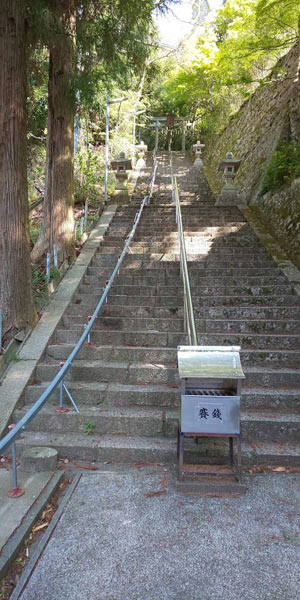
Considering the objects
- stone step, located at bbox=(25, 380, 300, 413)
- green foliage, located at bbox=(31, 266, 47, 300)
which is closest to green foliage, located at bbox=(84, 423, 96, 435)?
stone step, located at bbox=(25, 380, 300, 413)

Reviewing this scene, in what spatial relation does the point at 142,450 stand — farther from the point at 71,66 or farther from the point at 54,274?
the point at 71,66

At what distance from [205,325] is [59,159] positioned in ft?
14.2

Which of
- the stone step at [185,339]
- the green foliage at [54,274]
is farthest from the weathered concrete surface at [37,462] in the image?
the green foliage at [54,274]

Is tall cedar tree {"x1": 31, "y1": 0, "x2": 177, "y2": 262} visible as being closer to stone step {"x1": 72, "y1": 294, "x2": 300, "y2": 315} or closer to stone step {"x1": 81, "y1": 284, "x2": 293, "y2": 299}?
stone step {"x1": 81, "y1": 284, "x2": 293, "y2": 299}

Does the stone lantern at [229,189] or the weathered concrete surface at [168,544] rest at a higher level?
the stone lantern at [229,189]

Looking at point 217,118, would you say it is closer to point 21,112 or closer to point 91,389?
point 21,112

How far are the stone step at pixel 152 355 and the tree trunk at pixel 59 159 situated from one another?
2.82m

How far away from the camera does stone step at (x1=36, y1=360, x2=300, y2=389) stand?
4234 mm

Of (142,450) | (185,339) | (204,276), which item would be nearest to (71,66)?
(204,276)

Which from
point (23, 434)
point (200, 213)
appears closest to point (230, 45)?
point (200, 213)

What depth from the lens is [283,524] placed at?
2621 mm

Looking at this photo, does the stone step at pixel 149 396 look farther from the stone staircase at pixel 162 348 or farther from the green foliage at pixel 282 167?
the green foliage at pixel 282 167

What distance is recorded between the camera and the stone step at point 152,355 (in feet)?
14.8

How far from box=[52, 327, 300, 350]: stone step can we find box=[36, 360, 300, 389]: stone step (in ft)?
1.48
